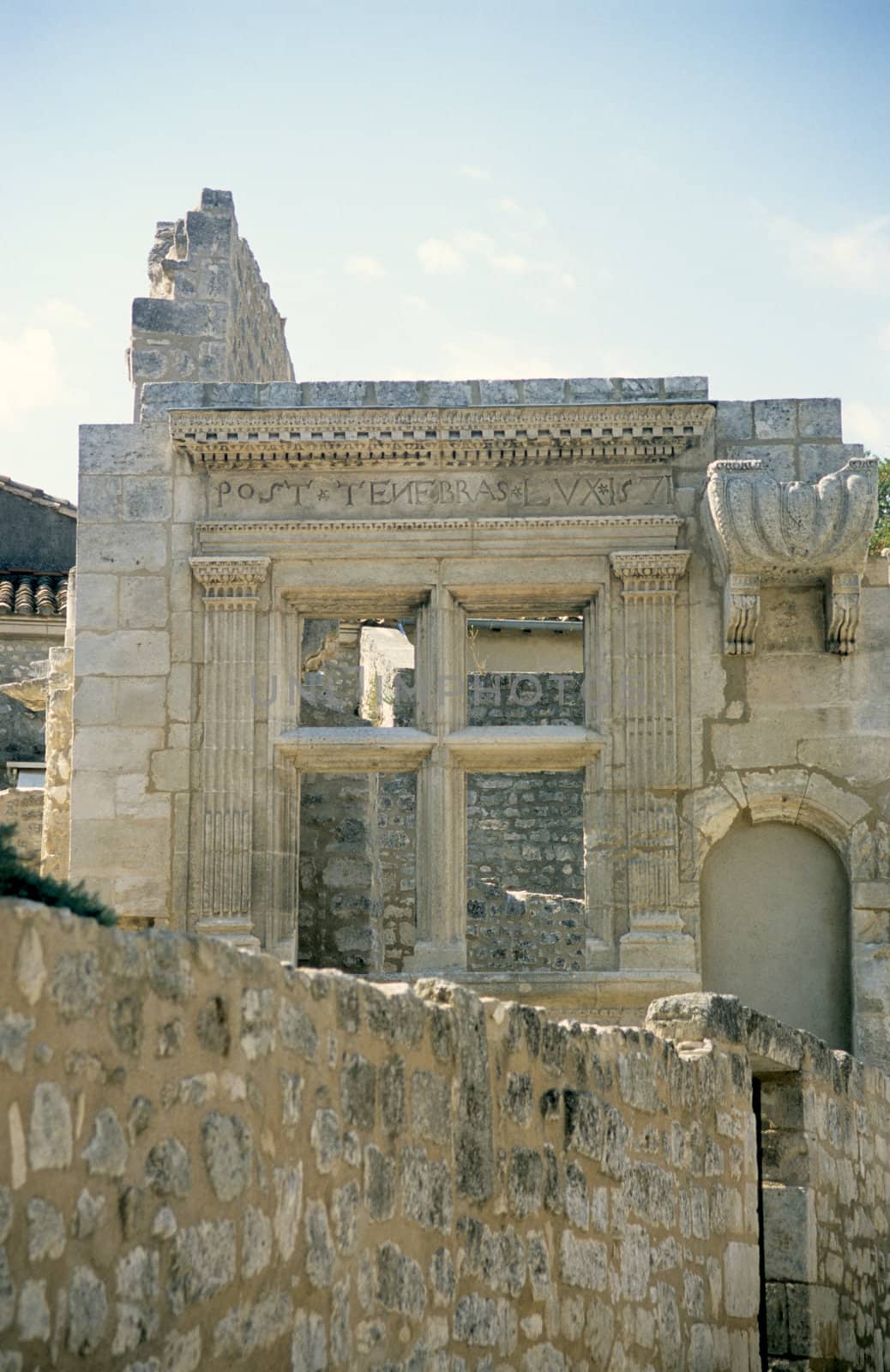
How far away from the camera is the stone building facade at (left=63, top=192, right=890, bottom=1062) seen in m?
11.9

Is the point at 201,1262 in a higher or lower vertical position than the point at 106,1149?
lower

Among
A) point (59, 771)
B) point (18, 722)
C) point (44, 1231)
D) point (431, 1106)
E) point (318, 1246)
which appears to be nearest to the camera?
point (44, 1231)

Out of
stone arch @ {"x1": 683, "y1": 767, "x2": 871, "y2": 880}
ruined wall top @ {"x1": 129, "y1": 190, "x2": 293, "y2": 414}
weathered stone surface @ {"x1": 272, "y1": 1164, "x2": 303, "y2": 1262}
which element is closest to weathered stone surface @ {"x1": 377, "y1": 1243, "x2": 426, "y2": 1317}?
weathered stone surface @ {"x1": 272, "y1": 1164, "x2": 303, "y2": 1262}

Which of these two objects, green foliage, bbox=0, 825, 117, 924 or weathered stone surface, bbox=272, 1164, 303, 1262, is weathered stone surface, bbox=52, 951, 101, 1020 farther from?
weathered stone surface, bbox=272, 1164, 303, 1262

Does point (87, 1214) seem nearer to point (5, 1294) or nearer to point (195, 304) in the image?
point (5, 1294)

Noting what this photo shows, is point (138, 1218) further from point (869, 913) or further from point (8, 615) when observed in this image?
point (8, 615)

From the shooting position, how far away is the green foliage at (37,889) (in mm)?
3637

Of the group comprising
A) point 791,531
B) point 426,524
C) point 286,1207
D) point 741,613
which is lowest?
point 286,1207

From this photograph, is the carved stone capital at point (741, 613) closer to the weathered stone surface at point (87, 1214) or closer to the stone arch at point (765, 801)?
the stone arch at point (765, 801)

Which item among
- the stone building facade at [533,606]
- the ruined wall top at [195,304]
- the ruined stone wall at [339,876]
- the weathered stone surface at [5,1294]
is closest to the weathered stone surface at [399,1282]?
the weathered stone surface at [5,1294]

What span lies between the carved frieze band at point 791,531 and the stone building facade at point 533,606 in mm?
17

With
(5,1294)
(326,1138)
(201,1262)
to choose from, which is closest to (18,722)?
(326,1138)

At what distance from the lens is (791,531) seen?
1183 cm

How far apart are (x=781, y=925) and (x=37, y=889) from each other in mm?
8844
